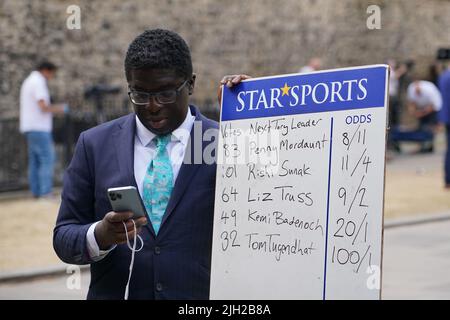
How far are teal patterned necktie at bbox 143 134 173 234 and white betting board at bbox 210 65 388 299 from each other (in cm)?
19

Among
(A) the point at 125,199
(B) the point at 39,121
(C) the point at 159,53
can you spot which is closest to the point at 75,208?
(A) the point at 125,199

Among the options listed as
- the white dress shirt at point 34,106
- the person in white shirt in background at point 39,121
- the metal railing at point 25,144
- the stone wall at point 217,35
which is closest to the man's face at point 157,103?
the person in white shirt in background at point 39,121

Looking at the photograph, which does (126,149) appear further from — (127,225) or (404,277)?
(404,277)

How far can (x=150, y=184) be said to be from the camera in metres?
3.57

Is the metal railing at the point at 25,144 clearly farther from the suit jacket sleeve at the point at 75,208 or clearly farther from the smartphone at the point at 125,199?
the smartphone at the point at 125,199

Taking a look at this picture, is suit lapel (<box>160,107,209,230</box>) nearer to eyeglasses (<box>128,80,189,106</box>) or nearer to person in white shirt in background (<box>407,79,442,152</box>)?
eyeglasses (<box>128,80,189,106</box>)

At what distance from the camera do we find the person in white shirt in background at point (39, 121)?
513 inches

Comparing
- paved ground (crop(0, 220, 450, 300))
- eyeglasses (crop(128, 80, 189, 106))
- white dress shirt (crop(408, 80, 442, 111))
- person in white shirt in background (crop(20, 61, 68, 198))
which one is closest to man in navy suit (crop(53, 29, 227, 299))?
eyeglasses (crop(128, 80, 189, 106))

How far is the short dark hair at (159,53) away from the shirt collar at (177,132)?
174 millimetres

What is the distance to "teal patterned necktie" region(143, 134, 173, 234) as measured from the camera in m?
3.56
